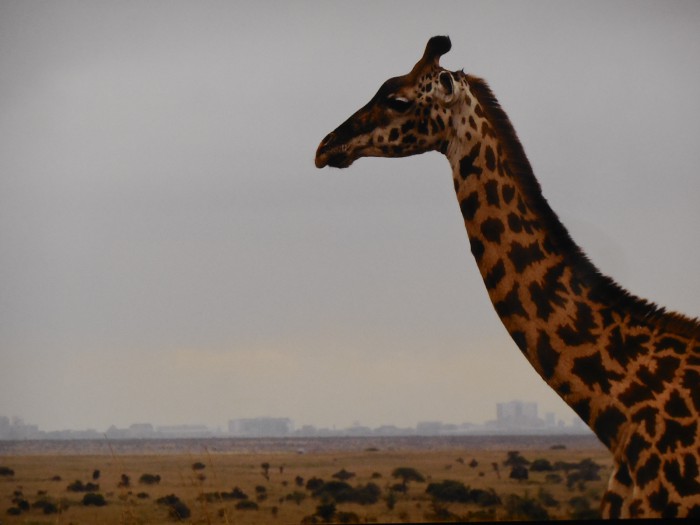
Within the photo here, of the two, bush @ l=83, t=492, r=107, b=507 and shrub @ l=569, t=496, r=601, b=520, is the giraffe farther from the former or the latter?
bush @ l=83, t=492, r=107, b=507

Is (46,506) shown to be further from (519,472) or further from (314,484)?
(519,472)

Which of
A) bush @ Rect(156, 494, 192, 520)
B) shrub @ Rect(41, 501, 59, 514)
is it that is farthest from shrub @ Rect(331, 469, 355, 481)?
shrub @ Rect(41, 501, 59, 514)

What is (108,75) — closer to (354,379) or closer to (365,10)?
(365,10)

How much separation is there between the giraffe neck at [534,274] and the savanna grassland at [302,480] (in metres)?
2.21

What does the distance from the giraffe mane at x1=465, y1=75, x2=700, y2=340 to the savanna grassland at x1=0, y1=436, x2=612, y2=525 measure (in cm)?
234

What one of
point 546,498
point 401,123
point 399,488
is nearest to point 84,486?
point 399,488

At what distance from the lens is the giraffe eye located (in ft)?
10.2

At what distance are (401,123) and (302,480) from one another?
126 inches

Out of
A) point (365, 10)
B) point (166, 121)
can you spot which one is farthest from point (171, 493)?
point (365, 10)

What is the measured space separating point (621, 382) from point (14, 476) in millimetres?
3429

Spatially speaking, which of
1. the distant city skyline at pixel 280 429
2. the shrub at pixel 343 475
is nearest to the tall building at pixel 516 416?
the distant city skyline at pixel 280 429

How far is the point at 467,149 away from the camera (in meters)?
3.04

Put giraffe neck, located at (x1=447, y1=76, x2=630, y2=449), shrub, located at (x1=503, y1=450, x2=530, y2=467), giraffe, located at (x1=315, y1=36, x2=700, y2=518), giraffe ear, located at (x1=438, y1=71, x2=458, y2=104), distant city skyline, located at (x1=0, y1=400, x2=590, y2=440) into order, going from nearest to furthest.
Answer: giraffe, located at (x1=315, y1=36, x2=700, y2=518) → giraffe neck, located at (x1=447, y1=76, x2=630, y2=449) → giraffe ear, located at (x1=438, y1=71, x2=458, y2=104) → distant city skyline, located at (x1=0, y1=400, x2=590, y2=440) → shrub, located at (x1=503, y1=450, x2=530, y2=467)

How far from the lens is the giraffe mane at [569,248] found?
2.89 metres
